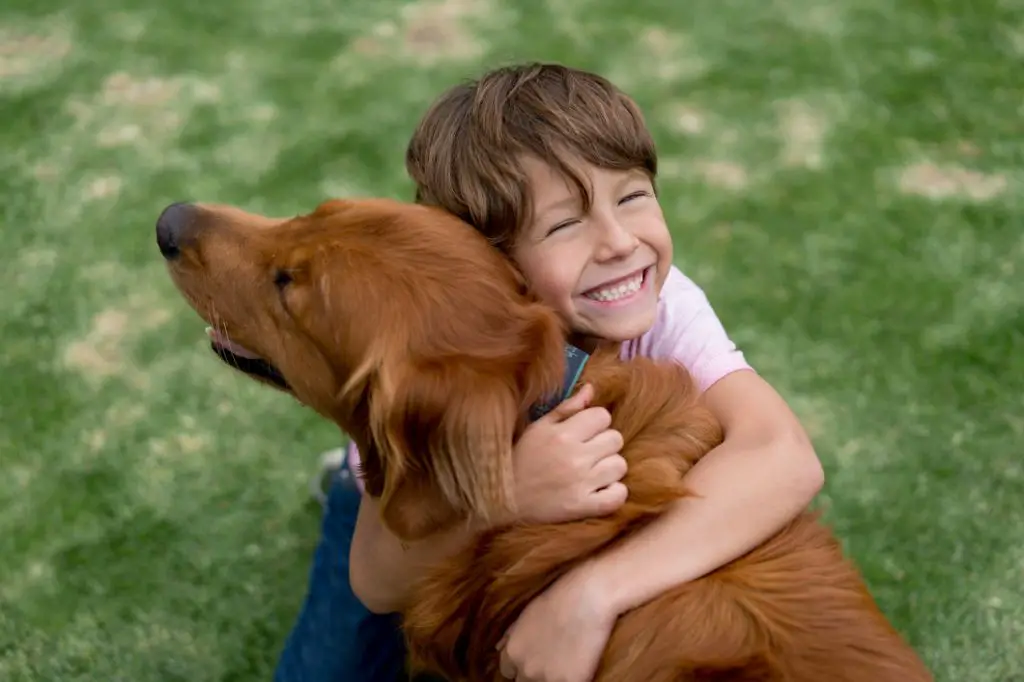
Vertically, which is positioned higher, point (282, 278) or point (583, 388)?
point (282, 278)

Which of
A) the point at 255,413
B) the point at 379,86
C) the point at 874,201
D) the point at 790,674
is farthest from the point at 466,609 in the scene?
the point at 379,86

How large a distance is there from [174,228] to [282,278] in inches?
14.0

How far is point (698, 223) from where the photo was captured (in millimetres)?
3391

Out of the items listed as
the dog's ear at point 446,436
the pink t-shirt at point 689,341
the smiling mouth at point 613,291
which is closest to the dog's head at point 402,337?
the dog's ear at point 446,436

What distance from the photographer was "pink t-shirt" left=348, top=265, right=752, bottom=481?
6.77 feet

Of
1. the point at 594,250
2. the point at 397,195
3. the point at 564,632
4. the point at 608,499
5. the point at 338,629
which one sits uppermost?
the point at 594,250

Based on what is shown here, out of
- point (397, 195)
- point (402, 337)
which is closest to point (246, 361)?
point (402, 337)

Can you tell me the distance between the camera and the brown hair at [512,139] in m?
1.86

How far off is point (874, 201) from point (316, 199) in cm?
218

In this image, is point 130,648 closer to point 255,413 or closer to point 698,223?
point 255,413

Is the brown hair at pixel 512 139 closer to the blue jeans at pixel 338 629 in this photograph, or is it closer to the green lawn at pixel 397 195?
the blue jeans at pixel 338 629

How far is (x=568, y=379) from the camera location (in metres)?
1.69

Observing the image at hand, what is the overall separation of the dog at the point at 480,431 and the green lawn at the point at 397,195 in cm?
99

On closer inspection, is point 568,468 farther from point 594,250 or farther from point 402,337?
point 594,250
